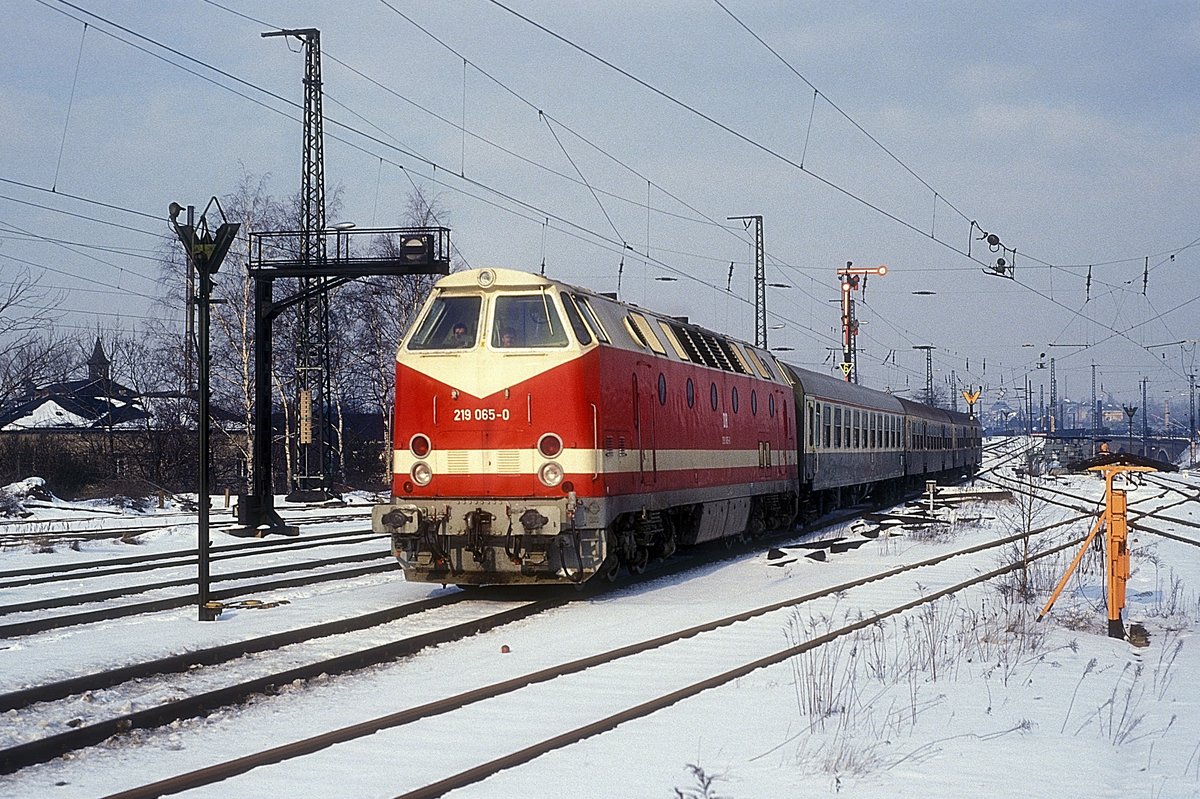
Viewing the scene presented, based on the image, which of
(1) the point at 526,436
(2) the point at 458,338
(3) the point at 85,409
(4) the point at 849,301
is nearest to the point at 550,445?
(1) the point at 526,436

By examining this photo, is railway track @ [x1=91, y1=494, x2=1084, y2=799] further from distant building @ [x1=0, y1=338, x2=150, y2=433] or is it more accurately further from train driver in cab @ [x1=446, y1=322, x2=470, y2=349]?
distant building @ [x1=0, y1=338, x2=150, y2=433]

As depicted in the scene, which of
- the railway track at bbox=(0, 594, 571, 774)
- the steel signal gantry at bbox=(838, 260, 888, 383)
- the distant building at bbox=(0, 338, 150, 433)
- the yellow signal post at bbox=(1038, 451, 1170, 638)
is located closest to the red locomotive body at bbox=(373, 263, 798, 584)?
the railway track at bbox=(0, 594, 571, 774)

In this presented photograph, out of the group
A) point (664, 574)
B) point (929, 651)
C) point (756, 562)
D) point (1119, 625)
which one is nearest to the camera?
point (929, 651)

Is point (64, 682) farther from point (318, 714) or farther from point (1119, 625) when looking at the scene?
point (1119, 625)

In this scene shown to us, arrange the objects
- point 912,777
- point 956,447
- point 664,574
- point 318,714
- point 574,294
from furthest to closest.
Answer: point 956,447
point 664,574
point 574,294
point 318,714
point 912,777

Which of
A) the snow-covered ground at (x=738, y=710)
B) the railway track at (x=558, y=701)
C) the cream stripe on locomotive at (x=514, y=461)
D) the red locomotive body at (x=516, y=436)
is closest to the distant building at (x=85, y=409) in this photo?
the red locomotive body at (x=516, y=436)

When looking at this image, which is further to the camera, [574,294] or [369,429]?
[369,429]

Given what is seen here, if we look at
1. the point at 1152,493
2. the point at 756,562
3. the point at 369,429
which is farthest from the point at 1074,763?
the point at 369,429

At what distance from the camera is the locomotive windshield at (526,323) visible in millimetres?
13539

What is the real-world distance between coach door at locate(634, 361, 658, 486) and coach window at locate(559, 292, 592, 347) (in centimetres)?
134

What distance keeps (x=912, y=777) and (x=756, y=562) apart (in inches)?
481

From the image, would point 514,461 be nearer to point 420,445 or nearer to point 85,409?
point 420,445

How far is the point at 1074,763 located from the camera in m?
6.99

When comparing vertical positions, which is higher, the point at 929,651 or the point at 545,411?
the point at 545,411
